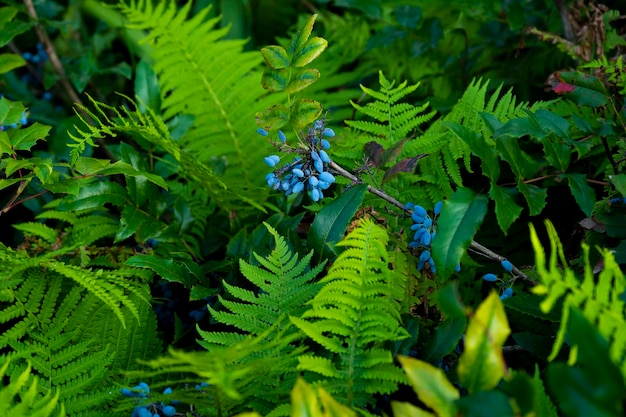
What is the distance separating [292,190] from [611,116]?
549mm

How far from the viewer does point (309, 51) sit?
0.95 metres

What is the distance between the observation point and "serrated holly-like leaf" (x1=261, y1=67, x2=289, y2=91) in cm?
95

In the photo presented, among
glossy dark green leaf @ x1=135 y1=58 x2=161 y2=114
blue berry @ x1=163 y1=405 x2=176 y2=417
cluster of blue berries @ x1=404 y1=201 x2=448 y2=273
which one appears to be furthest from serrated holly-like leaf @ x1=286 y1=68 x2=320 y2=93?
glossy dark green leaf @ x1=135 y1=58 x2=161 y2=114

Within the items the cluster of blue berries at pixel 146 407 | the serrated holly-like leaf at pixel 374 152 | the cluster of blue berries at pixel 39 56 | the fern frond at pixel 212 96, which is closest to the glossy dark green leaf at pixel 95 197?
the fern frond at pixel 212 96

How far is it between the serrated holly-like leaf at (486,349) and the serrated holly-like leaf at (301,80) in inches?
17.5

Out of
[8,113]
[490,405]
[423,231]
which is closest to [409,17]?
[423,231]

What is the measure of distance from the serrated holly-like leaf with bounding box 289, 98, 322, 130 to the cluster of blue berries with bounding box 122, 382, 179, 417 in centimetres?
40

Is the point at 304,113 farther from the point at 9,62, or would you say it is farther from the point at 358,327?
the point at 9,62

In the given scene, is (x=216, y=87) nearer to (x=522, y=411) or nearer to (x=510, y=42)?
(x=510, y=42)

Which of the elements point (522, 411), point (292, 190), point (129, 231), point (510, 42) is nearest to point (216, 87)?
point (129, 231)

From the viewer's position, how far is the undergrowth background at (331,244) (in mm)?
713

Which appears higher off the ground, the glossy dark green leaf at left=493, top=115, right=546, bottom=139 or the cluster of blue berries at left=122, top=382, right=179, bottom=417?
the glossy dark green leaf at left=493, top=115, right=546, bottom=139

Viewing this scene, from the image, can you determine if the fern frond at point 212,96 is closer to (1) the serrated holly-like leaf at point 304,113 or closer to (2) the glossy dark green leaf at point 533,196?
(1) the serrated holly-like leaf at point 304,113

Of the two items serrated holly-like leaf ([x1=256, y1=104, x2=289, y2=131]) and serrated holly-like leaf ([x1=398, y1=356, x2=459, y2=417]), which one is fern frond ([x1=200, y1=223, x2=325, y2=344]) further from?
serrated holly-like leaf ([x1=398, y1=356, x2=459, y2=417])
